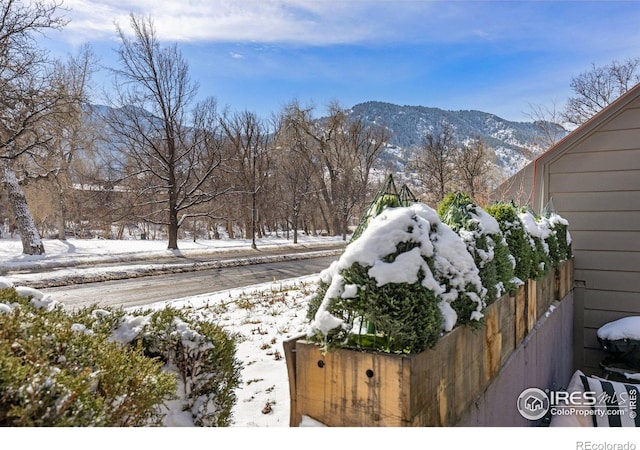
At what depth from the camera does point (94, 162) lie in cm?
1183

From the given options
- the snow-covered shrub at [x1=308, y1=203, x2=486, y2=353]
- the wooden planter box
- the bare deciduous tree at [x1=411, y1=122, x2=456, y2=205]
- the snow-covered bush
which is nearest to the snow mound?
the wooden planter box

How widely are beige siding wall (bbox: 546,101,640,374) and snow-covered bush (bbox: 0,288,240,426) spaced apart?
361 centimetres

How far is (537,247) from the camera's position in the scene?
2.61 meters

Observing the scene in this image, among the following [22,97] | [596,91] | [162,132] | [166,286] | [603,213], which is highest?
[596,91]

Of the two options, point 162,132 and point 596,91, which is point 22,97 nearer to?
point 162,132

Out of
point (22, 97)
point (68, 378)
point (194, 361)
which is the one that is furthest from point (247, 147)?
point (68, 378)

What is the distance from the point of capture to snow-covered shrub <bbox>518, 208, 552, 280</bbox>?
8.02ft

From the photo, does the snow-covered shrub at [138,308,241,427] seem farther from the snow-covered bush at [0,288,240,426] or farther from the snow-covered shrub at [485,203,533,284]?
the snow-covered shrub at [485,203,533,284]

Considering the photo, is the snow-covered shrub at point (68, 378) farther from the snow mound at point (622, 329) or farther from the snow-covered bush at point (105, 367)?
the snow mound at point (622, 329)

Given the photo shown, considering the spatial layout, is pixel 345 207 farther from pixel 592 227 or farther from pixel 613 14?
pixel 613 14

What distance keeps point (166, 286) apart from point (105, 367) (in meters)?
5.89

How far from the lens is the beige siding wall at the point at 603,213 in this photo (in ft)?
11.0
